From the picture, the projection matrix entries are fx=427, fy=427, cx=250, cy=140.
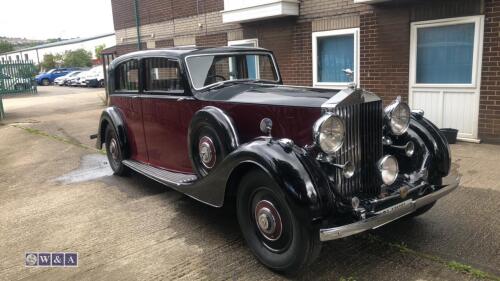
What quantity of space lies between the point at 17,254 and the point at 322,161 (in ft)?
9.24

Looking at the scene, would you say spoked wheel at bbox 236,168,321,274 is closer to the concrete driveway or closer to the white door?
the concrete driveway

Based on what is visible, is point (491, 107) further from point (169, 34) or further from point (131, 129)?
point (169, 34)

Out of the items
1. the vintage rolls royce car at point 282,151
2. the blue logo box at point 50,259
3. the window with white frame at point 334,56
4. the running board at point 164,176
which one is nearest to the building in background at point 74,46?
the window with white frame at point 334,56

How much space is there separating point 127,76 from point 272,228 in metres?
3.38

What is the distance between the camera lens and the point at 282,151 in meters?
3.07

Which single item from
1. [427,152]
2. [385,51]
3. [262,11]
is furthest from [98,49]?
[427,152]

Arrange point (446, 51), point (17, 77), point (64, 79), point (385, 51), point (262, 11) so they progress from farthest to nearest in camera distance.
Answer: point (64, 79) < point (17, 77) < point (262, 11) < point (385, 51) < point (446, 51)

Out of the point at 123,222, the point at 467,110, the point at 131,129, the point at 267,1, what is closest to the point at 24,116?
the point at 267,1

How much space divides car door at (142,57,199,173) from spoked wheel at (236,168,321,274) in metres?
1.32

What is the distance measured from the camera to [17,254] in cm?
380

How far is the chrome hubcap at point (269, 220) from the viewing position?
317cm

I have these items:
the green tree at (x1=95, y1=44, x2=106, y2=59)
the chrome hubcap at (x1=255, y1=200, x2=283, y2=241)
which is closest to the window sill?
the chrome hubcap at (x1=255, y1=200, x2=283, y2=241)

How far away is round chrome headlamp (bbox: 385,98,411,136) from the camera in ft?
12.1

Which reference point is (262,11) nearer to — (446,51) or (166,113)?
(446,51)
